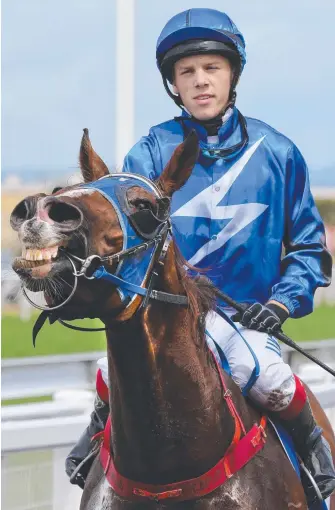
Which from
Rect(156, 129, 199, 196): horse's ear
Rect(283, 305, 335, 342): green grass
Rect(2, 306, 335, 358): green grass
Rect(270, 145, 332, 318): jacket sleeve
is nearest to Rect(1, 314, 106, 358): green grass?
Rect(2, 306, 335, 358): green grass

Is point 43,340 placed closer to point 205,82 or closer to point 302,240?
point 302,240

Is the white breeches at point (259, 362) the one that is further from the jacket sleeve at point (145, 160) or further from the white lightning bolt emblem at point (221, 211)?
the jacket sleeve at point (145, 160)

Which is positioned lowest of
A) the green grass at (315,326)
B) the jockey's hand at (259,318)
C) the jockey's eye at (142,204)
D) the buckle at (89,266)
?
the green grass at (315,326)

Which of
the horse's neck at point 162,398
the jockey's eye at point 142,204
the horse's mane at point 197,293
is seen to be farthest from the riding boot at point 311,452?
the jockey's eye at point 142,204

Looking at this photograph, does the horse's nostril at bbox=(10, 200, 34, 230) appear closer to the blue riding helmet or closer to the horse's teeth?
the horse's teeth

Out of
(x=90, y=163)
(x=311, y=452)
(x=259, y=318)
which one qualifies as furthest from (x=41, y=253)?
(x=311, y=452)

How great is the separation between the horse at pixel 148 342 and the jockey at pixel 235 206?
298mm

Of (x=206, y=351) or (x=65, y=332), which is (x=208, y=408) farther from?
(x=65, y=332)

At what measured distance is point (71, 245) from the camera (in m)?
2.85

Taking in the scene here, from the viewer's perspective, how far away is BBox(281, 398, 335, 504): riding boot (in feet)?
12.5

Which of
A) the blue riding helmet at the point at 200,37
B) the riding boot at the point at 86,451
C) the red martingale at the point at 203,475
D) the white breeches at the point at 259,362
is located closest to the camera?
the red martingale at the point at 203,475

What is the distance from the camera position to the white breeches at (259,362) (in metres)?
Answer: 3.66

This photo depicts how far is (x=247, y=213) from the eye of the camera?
3.84m

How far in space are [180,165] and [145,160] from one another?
2.07ft
